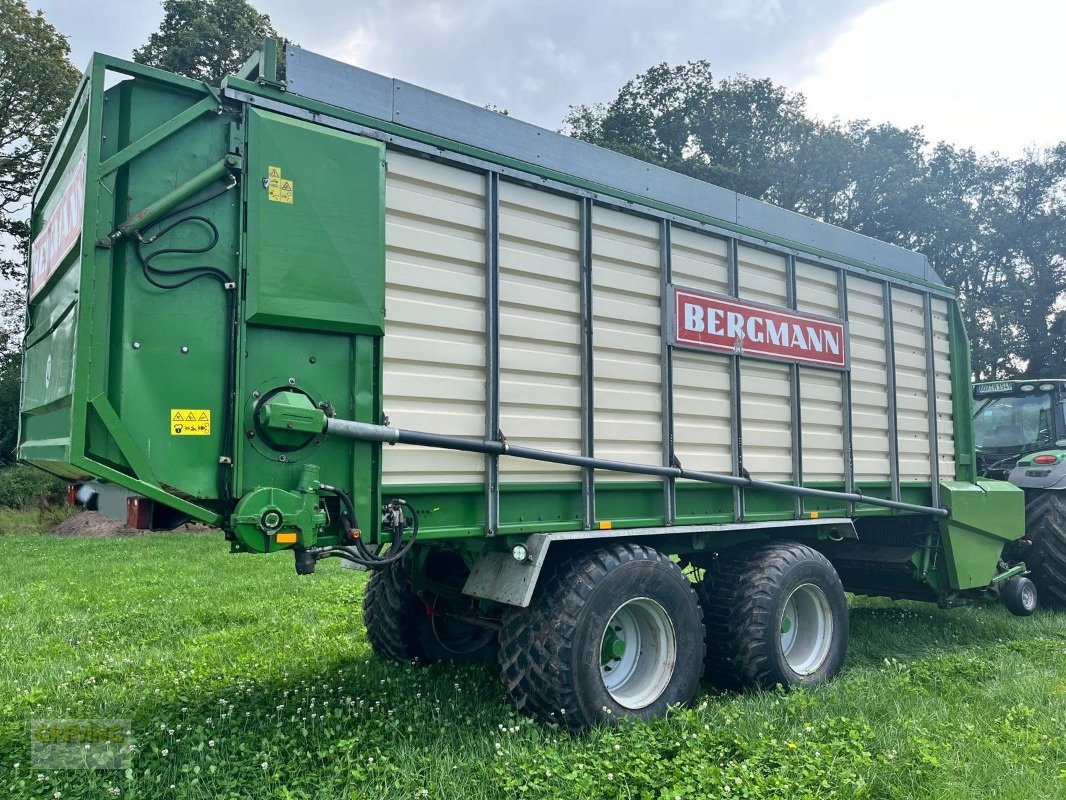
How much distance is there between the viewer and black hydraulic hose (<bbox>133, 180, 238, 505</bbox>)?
11.1 feet

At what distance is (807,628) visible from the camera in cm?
559

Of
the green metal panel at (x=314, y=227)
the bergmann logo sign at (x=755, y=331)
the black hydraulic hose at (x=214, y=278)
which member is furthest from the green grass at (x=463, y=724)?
the bergmann logo sign at (x=755, y=331)

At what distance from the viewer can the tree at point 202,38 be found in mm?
22828

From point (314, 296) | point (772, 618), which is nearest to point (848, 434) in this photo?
point (772, 618)

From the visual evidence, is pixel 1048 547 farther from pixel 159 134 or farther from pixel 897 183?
pixel 897 183

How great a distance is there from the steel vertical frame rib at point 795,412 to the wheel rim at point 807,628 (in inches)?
21.9

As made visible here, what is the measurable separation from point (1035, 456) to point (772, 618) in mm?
4855

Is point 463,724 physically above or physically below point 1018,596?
below

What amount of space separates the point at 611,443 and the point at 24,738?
334 centimetres

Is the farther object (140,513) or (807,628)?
(807,628)

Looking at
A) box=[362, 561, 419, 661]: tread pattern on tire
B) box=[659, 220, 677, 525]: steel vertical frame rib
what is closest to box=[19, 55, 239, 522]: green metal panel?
box=[362, 561, 419, 661]: tread pattern on tire

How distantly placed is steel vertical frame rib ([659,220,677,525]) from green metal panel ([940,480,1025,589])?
321 centimetres

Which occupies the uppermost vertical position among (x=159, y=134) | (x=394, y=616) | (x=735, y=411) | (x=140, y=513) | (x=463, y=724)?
(x=159, y=134)

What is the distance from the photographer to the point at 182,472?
133 inches
